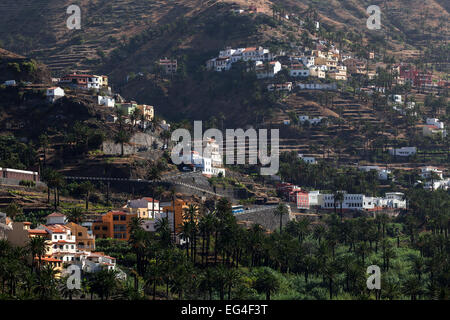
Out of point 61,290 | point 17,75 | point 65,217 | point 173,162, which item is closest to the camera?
point 61,290

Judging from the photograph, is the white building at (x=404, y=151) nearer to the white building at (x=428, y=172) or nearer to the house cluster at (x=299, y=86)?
the white building at (x=428, y=172)

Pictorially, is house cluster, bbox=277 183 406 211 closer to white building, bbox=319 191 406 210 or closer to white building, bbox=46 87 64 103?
white building, bbox=319 191 406 210

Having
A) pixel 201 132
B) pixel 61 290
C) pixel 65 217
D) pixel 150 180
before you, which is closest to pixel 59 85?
pixel 201 132

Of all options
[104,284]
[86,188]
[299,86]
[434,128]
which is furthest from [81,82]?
[104,284]

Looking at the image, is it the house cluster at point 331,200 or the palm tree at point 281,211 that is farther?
the house cluster at point 331,200

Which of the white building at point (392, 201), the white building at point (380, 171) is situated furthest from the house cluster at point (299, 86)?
the white building at point (392, 201)

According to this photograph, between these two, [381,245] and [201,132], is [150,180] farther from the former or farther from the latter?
[201,132]
